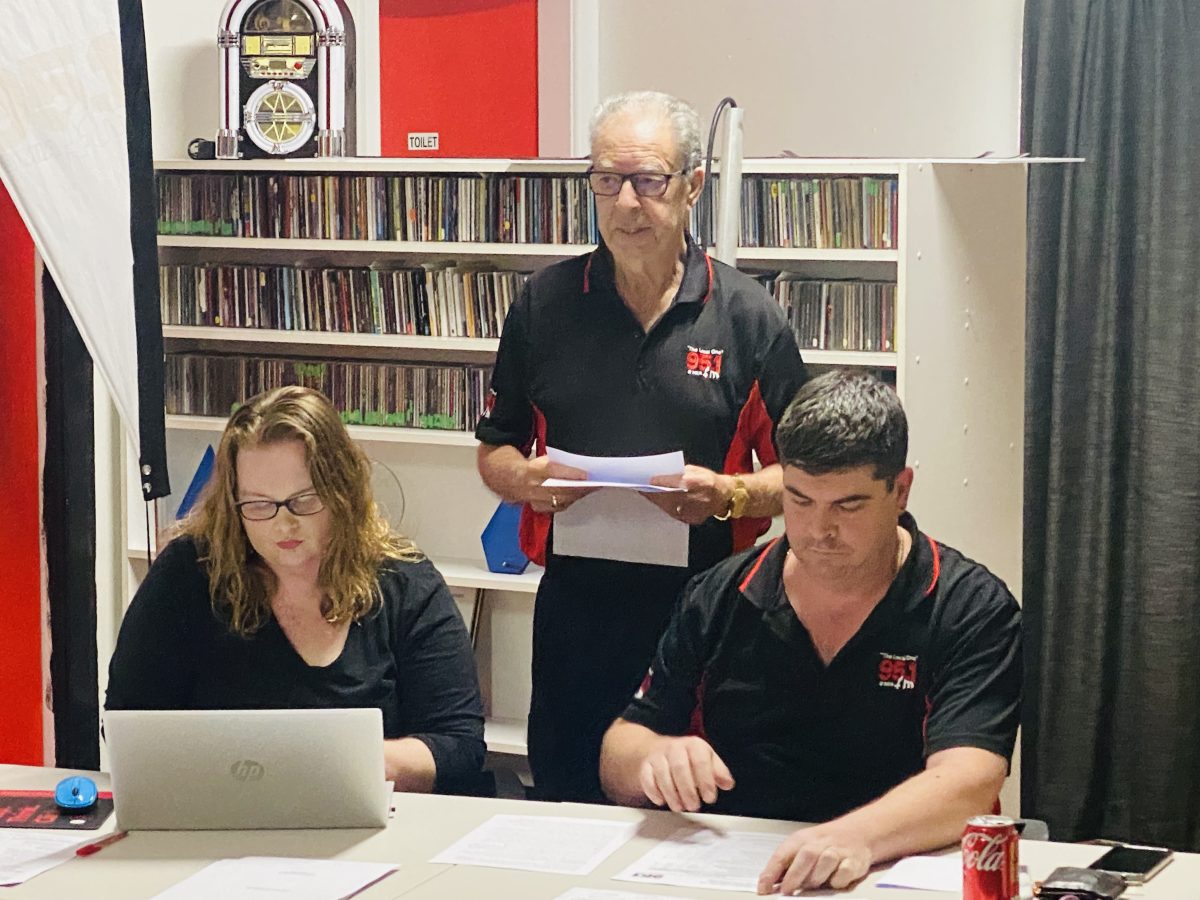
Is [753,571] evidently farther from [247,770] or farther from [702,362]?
[247,770]

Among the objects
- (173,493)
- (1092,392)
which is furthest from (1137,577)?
(173,493)

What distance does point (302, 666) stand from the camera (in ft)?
8.02

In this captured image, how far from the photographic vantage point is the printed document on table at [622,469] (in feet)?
8.32

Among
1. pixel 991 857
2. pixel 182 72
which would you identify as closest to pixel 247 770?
pixel 991 857

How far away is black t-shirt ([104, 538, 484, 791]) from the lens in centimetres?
244

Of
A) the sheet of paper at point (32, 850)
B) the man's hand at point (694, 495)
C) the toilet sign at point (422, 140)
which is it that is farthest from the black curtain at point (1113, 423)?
the sheet of paper at point (32, 850)

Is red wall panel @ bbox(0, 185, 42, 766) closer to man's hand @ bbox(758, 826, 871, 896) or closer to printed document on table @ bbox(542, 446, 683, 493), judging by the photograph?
printed document on table @ bbox(542, 446, 683, 493)

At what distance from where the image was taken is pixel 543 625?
9.33ft

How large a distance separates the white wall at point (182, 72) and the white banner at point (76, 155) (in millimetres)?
Result: 1310

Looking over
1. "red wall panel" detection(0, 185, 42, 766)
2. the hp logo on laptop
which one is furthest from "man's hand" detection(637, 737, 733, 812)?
"red wall panel" detection(0, 185, 42, 766)

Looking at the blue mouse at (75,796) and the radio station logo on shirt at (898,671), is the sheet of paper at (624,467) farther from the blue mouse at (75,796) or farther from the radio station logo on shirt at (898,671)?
the blue mouse at (75,796)

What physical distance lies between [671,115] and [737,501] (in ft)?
2.08

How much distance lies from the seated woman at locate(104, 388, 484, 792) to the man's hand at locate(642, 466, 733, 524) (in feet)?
1.28

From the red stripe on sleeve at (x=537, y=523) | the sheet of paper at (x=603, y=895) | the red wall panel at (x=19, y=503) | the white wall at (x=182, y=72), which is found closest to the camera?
the sheet of paper at (x=603, y=895)
